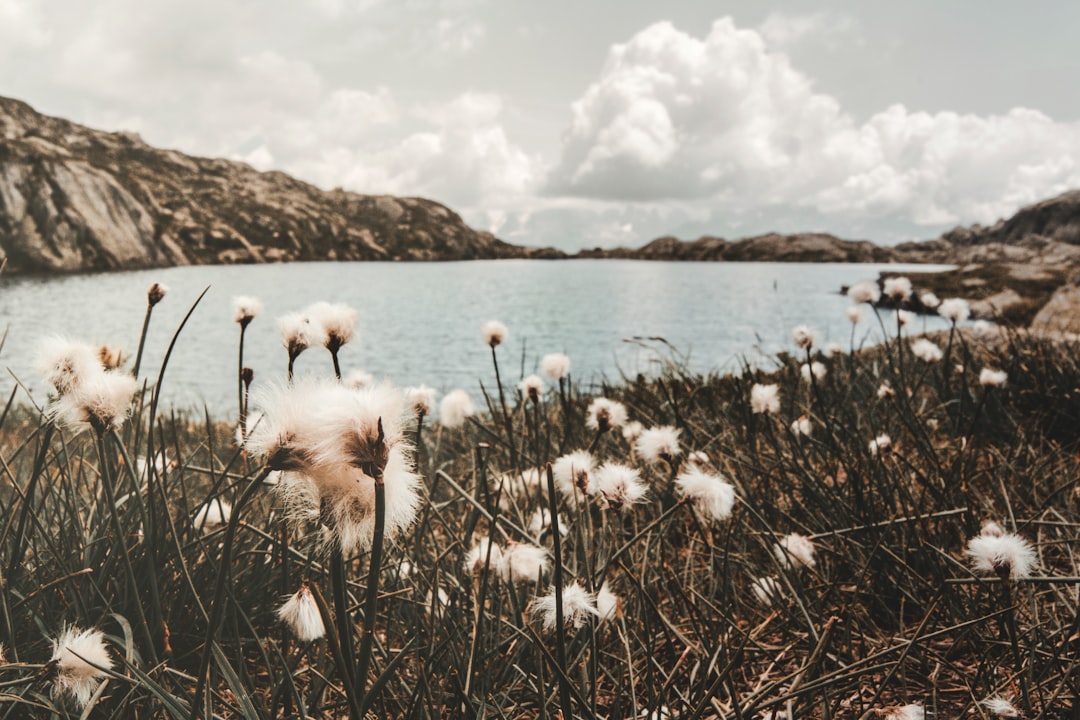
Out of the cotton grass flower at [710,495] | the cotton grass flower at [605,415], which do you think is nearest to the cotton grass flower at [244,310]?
the cotton grass flower at [605,415]

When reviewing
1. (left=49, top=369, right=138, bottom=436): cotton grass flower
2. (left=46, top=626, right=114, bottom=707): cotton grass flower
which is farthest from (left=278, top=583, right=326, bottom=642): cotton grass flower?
(left=49, top=369, right=138, bottom=436): cotton grass flower

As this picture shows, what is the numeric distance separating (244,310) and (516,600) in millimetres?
1212

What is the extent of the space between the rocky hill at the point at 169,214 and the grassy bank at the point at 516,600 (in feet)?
84.4

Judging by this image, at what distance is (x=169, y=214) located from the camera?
310ft

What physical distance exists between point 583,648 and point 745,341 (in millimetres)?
22162

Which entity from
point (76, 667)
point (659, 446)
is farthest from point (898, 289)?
point (76, 667)

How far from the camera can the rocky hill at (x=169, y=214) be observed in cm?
6372

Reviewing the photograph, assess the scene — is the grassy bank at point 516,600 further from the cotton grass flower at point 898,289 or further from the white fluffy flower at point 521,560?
the cotton grass flower at point 898,289

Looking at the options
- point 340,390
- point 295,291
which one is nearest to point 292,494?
point 340,390

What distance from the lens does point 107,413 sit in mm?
1113

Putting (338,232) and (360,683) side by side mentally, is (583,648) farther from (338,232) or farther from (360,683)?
(338,232)

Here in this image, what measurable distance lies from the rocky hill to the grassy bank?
2573 centimetres

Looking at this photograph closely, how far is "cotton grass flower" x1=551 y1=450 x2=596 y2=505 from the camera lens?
4.98ft

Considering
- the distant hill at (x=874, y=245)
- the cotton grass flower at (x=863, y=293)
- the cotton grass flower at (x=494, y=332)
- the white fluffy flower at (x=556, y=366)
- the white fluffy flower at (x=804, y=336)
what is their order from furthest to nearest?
the distant hill at (x=874, y=245) < the cotton grass flower at (x=863, y=293) < the white fluffy flower at (x=804, y=336) < the white fluffy flower at (x=556, y=366) < the cotton grass flower at (x=494, y=332)
